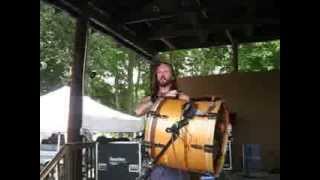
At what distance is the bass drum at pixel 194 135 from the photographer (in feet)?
4.72

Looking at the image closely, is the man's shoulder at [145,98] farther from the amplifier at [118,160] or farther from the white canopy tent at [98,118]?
the amplifier at [118,160]

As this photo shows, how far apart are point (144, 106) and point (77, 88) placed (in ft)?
1.06

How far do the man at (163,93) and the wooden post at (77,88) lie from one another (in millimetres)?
284

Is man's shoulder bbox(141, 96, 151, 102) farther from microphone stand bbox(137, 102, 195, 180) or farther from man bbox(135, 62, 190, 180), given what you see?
microphone stand bbox(137, 102, 195, 180)

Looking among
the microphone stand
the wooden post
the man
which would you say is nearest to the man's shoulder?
the man

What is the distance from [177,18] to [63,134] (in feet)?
2.08

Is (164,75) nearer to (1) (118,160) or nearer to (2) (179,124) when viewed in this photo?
(2) (179,124)

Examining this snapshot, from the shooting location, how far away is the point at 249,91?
1.61 metres

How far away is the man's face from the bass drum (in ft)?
0.21

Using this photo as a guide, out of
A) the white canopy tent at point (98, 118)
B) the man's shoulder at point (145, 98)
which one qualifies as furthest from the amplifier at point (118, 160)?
the man's shoulder at point (145, 98)

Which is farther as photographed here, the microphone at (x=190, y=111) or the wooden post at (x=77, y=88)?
the wooden post at (x=77, y=88)

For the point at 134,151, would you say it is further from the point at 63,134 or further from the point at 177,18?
the point at 177,18

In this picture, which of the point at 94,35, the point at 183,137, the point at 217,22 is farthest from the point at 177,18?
the point at 183,137

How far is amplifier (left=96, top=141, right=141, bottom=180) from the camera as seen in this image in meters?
1.60
